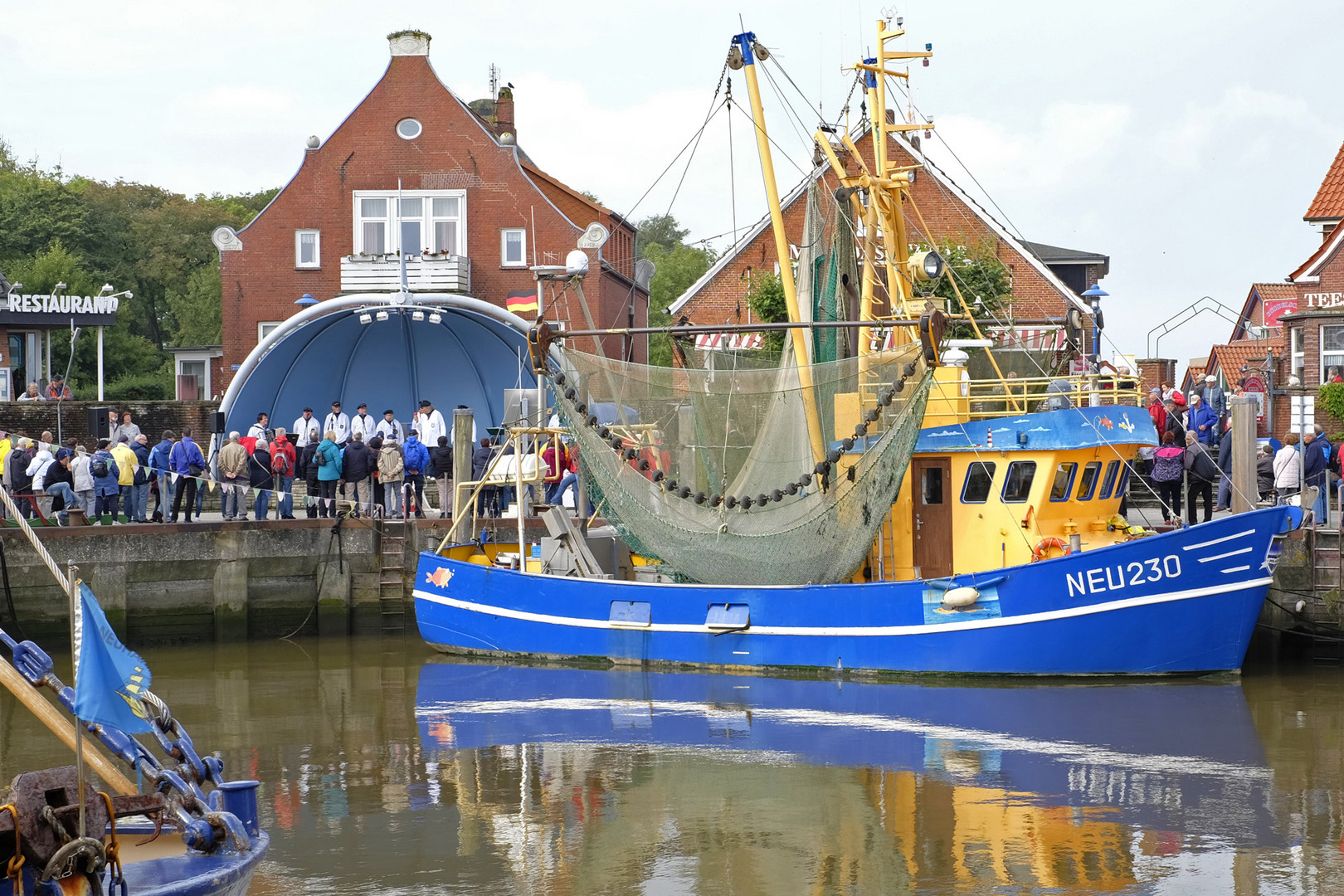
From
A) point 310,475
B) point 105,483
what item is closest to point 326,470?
point 310,475

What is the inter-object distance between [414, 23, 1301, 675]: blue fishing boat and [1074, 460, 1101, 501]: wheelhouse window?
25 millimetres

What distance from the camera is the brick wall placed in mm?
27812

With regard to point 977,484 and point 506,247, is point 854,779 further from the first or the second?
point 506,247

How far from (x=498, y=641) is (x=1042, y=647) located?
6870mm

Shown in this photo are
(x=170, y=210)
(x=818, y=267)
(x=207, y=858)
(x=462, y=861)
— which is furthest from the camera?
(x=170, y=210)

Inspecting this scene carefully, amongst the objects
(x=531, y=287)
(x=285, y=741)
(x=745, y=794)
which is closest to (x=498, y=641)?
(x=285, y=741)

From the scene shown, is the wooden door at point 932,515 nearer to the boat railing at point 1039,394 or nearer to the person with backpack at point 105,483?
the boat railing at point 1039,394

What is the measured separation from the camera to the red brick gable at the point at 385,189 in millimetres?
33031

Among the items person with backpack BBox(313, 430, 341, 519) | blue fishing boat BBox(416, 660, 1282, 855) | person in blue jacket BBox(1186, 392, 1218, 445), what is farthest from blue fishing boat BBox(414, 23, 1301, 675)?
person with backpack BBox(313, 430, 341, 519)

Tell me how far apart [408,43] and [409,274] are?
16.6 feet

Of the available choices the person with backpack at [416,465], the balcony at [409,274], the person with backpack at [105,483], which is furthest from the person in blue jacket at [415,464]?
the balcony at [409,274]

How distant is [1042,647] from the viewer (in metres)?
16.0

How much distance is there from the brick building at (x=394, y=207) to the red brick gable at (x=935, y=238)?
6028 mm

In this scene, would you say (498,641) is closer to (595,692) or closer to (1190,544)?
(595,692)
